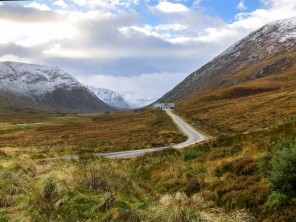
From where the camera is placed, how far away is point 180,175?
22.5 meters

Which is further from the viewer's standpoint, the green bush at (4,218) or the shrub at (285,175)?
the shrub at (285,175)

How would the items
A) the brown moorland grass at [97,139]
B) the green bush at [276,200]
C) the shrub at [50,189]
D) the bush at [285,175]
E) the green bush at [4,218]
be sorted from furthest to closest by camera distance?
the brown moorland grass at [97,139]
the shrub at [50,189]
the bush at [285,175]
the green bush at [276,200]
the green bush at [4,218]

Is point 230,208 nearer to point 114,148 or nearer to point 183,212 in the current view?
point 183,212

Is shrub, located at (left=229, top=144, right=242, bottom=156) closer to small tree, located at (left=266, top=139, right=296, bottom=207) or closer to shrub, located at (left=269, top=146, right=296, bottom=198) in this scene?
small tree, located at (left=266, top=139, right=296, bottom=207)

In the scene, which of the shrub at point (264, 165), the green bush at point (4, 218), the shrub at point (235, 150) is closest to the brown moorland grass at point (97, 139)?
the shrub at point (235, 150)

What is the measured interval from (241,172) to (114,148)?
3595 cm

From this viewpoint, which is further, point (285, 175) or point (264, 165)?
point (264, 165)

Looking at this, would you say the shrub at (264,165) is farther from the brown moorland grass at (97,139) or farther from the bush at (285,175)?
the brown moorland grass at (97,139)

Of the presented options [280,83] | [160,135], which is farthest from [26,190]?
[280,83]

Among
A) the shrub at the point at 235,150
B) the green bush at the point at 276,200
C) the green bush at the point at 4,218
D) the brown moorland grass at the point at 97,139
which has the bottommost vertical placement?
the brown moorland grass at the point at 97,139

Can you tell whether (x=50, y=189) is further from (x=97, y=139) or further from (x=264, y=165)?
(x=97, y=139)

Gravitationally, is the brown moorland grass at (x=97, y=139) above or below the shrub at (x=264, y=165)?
below

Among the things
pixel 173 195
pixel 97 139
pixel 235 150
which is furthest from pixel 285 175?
pixel 97 139


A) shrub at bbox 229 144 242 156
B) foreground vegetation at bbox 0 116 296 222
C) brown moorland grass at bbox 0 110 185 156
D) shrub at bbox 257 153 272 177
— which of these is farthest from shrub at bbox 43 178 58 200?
brown moorland grass at bbox 0 110 185 156
